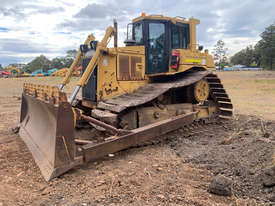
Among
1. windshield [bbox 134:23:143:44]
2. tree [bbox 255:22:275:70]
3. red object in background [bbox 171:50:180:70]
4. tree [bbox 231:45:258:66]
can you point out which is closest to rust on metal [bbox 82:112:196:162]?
red object in background [bbox 171:50:180:70]

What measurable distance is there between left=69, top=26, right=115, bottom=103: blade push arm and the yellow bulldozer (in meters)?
0.02

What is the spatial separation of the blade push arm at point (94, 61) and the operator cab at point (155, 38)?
1.91 feet

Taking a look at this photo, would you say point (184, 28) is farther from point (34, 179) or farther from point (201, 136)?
point (34, 179)

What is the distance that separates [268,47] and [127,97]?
4544cm

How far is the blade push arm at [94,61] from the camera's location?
5.77 m

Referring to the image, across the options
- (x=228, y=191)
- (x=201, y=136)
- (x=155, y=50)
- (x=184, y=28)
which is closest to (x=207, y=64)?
(x=184, y=28)

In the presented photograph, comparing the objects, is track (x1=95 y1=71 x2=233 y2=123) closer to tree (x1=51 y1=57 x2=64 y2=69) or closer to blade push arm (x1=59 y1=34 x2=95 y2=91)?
blade push arm (x1=59 y1=34 x2=95 y2=91)

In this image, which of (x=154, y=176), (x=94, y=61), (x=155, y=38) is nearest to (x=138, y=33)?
(x=155, y=38)

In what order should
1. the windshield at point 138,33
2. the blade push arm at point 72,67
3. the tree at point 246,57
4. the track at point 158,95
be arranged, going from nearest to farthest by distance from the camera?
the track at point 158,95 → the windshield at point 138,33 → the blade push arm at point 72,67 → the tree at point 246,57

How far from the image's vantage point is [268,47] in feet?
145

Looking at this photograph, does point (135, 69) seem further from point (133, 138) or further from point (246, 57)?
point (246, 57)

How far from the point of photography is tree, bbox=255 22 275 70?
43.7 metres

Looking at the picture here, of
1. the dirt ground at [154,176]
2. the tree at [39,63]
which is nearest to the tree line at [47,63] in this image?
the tree at [39,63]

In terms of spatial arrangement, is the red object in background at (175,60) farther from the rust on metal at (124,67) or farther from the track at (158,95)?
the rust on metal at (124,67)
